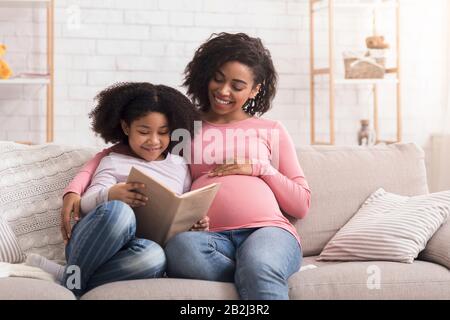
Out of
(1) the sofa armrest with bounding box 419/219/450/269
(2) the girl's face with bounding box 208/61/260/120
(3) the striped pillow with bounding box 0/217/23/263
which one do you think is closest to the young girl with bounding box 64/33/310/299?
(2) the girl's face with bounding box 208/61/260/120

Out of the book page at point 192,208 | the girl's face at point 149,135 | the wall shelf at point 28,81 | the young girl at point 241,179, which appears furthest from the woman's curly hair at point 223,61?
the wall shelf at point 28,81

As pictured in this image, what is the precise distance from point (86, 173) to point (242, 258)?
0.58 meters

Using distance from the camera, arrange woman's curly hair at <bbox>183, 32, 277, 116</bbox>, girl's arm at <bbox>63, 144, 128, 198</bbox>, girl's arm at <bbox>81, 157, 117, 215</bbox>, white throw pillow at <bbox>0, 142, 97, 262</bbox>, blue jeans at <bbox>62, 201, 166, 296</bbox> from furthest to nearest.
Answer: woman's curly hair at <bbox>183, 32, 277, 116</bbox>, white throw pillow at <bbox>0, 142, 97, 262</bbox>, girl's arm at <bbox>63, 144, 128, 198</bbox>, girl's arm at <bbox>81, 157, 117, 215</bbox>, blue jeans at <bbox>62, 201, 166, 296</bbox>

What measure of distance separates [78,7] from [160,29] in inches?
18.7

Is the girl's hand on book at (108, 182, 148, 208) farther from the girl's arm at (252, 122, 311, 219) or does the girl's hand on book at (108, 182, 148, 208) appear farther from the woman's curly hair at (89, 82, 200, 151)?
the girl's arm at (252, 122, 311, 219)

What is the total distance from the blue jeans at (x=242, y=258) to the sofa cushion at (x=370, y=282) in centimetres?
6

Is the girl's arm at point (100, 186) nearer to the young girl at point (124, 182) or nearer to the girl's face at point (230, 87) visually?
the young girl at point (124, 182)

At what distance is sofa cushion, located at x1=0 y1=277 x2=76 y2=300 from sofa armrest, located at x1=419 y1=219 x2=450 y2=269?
110 centimetres

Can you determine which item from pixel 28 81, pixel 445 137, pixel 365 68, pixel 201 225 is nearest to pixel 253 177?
pixel 201 225

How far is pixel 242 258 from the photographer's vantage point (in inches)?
74.7

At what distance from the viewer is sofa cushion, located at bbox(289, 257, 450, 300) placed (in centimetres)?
191

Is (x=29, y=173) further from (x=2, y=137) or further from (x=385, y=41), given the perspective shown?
(x=385, y=41)

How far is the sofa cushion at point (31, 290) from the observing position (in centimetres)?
172

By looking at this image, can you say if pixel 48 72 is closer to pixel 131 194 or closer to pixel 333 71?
pixel 333 71
